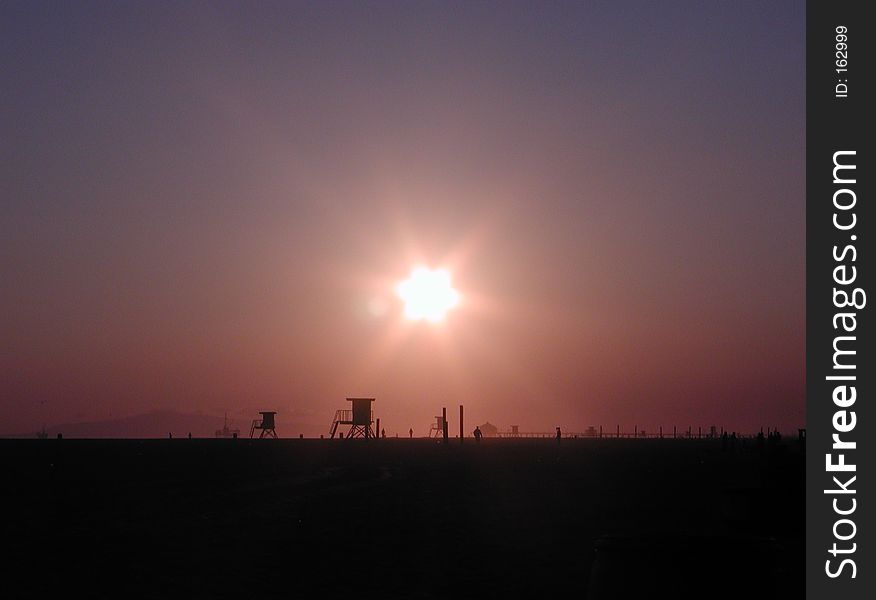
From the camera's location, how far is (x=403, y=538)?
1107 inches

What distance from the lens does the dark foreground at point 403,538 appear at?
17.4ft

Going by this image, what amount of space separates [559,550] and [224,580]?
849 cm

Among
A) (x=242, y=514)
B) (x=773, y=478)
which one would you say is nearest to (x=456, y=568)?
(x=773, y=478)

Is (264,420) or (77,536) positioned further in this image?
(264,420)

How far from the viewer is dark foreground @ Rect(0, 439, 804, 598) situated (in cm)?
530

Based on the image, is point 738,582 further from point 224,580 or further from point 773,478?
point 224,580

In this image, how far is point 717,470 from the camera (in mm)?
71438

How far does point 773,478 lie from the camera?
18984mm

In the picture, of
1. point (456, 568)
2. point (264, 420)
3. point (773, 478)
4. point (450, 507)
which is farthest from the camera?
A: point (264, 420)
